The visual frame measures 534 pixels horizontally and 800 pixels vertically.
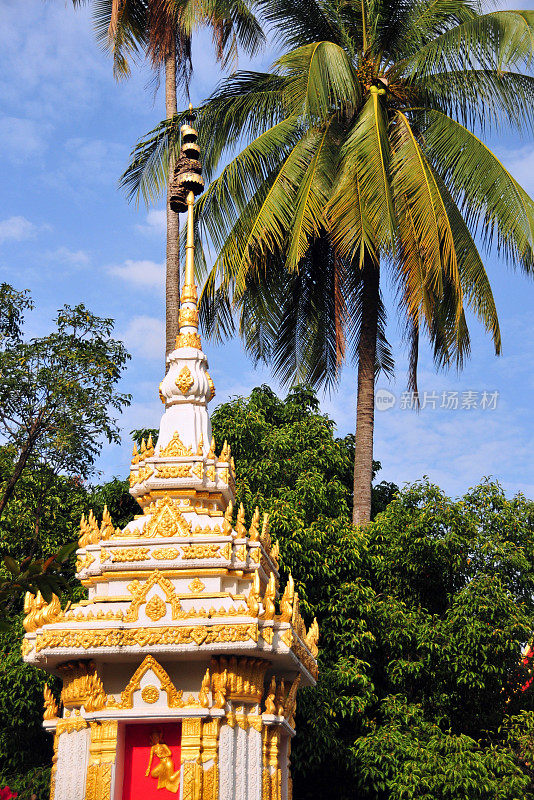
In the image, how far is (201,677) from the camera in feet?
32.9

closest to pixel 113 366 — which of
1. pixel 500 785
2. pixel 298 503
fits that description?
pixel 298 503

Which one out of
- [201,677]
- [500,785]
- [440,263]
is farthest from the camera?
[440,263]

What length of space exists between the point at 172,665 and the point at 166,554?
1.21 meters

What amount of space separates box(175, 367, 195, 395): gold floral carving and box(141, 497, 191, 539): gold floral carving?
195 cm

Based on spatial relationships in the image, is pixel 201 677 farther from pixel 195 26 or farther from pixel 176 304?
pixel 195 26

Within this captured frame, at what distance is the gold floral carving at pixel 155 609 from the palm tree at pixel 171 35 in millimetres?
9290

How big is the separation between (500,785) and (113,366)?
31.4ft

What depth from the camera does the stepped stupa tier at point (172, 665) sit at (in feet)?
31.9

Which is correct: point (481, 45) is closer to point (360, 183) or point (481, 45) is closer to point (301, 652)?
point (360, 183)

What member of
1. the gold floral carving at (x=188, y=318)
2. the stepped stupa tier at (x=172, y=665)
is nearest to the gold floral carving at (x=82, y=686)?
the stepped stupa tier at (x=172, y=665)

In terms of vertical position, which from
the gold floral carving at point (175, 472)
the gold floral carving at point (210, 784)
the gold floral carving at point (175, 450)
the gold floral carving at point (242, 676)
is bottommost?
A: the gold floral carving at point (210, 784)

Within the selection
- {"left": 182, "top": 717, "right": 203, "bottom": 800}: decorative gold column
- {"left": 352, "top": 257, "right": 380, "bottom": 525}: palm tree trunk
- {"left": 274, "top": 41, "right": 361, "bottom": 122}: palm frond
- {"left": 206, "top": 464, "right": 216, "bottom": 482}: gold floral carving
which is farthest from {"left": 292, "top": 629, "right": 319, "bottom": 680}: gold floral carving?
{"left": 274, "top": 41, "right": 361, "bottom": 122}: palm frond

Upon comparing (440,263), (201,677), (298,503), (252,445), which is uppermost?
(440,263)

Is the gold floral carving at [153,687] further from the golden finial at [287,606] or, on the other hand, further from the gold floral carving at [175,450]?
the gold floral carving at [175,450]
